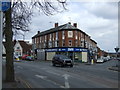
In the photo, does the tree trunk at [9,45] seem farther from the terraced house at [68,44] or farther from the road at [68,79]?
the terraced house at [68,44]

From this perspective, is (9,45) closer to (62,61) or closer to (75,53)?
(62,61)

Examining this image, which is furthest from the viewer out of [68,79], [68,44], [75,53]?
[68,44]

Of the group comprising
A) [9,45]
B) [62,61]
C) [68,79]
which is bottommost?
[68,79]

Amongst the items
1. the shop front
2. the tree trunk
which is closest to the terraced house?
the shop front

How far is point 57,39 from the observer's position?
65.5 m

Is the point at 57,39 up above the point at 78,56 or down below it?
above

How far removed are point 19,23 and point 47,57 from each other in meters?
46.6

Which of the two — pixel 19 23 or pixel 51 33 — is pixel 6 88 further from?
pixel 51 33

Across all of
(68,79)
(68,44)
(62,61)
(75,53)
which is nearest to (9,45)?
(68,79)

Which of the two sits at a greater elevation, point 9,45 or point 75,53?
point 9,45

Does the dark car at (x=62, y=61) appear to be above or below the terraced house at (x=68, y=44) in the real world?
below

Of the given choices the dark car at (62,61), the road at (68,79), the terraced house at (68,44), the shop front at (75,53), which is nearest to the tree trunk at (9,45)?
the road at (68,79)

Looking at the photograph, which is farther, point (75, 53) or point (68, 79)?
point (75, 53)

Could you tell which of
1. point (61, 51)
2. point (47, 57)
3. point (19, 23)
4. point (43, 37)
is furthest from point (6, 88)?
point (43, 37)
